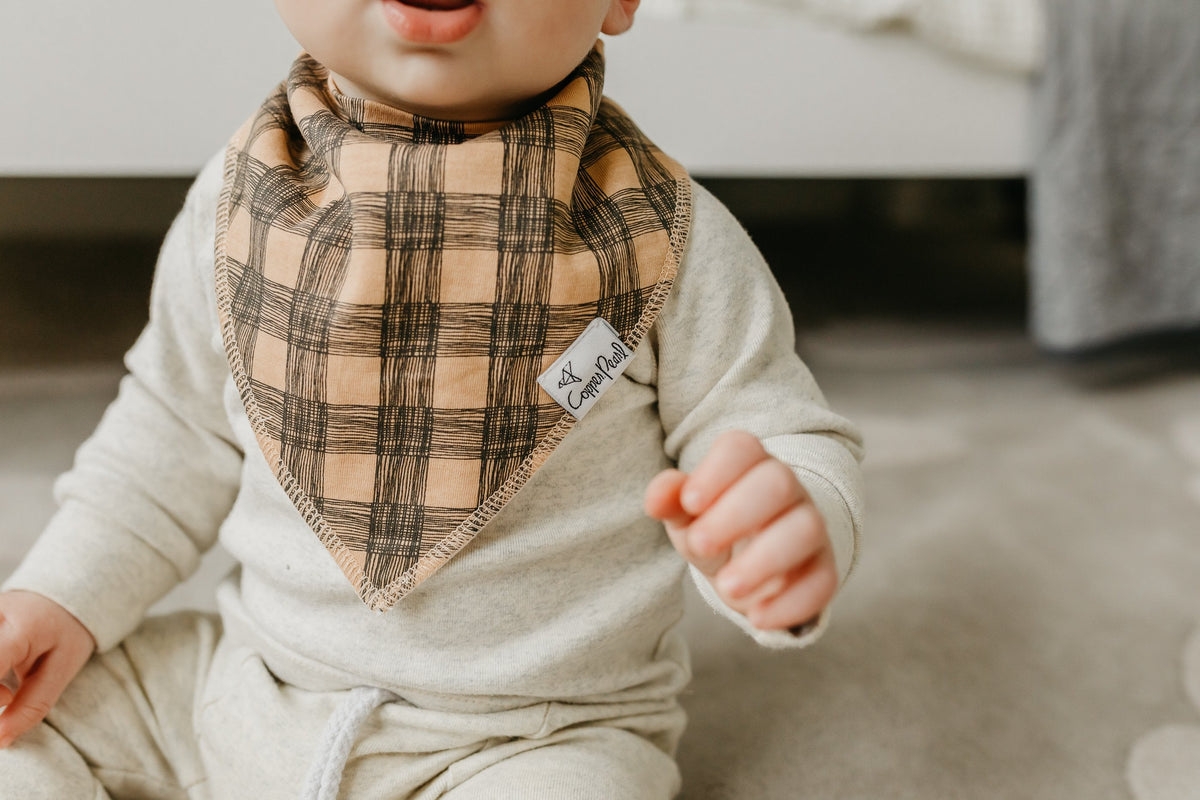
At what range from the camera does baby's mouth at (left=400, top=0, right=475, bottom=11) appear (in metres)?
0.43

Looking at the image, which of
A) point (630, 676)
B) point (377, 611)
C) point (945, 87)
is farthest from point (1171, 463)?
point (377, 611)

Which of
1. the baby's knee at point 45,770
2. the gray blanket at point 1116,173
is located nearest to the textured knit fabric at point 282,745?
the baby's knee at point 45,770

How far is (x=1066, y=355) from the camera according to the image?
140 centimetres

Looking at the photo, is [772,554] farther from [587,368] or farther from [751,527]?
[587,368]

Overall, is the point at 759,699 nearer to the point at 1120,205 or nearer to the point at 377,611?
the point at 377,611

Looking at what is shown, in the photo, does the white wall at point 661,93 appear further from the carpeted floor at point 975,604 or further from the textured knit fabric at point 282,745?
the textured knit fabric at point 282,745

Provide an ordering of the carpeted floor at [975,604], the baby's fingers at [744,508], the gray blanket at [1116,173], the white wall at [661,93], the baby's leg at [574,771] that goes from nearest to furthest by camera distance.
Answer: the baby's fingers at [744,508], the baby's leg at [574,771], the carpeted floor at [975,604], the white wall at [661,93], the gray blanket at [1116,173]

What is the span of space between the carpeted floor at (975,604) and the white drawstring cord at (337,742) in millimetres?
222

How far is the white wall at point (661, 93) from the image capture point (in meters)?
0.87

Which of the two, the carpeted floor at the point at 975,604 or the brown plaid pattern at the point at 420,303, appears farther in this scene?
the carpeted floor at the point at 975,604

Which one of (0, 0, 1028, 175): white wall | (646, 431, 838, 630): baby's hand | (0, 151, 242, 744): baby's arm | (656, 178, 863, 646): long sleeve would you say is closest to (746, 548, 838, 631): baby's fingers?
(646, 431, 838, 630): baby's hand

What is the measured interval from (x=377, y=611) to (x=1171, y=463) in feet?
3.00

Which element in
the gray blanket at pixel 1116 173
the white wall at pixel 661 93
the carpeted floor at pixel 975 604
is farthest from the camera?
the gray blanket at pixel 1116 173

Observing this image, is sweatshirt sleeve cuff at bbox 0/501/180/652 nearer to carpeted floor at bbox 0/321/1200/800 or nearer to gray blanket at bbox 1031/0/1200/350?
carpeted floor at bbox 0/321/1200/800
